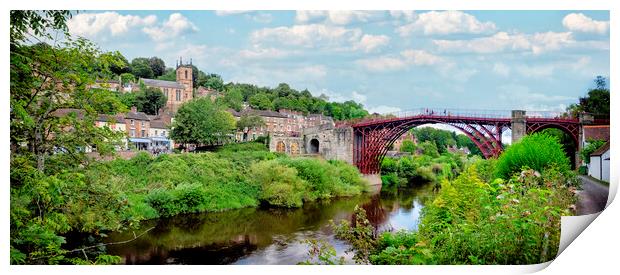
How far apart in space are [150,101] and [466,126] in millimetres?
7951

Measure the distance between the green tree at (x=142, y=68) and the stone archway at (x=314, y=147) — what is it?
5.31m

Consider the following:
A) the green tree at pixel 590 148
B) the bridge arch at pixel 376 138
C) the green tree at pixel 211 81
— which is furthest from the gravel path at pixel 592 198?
the green tree at pixel 211 81

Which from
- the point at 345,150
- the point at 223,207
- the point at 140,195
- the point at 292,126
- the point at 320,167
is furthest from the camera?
the point at 292,126

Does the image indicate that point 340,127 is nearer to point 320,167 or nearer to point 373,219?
point 320,167

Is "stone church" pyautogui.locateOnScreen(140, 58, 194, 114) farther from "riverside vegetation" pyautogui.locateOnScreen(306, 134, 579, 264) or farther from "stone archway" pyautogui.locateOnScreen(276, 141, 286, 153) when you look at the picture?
"riverside vegetation" pyautogui.locateOnScreen(306, 134, 579, 264)

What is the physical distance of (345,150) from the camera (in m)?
16.9

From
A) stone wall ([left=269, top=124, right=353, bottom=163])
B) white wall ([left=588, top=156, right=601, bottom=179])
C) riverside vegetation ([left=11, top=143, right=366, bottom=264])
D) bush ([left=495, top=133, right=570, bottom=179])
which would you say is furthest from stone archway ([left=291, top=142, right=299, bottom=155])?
white wall ([left=588, top=156, right=601, bottom=179])

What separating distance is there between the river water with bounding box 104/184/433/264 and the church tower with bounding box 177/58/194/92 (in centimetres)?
825

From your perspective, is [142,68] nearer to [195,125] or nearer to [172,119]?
[172,119]

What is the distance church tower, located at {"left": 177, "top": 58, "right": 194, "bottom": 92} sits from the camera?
18375 millimetres

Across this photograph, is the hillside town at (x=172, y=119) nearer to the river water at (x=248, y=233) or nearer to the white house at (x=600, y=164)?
the river water at (x=248, y=233)
